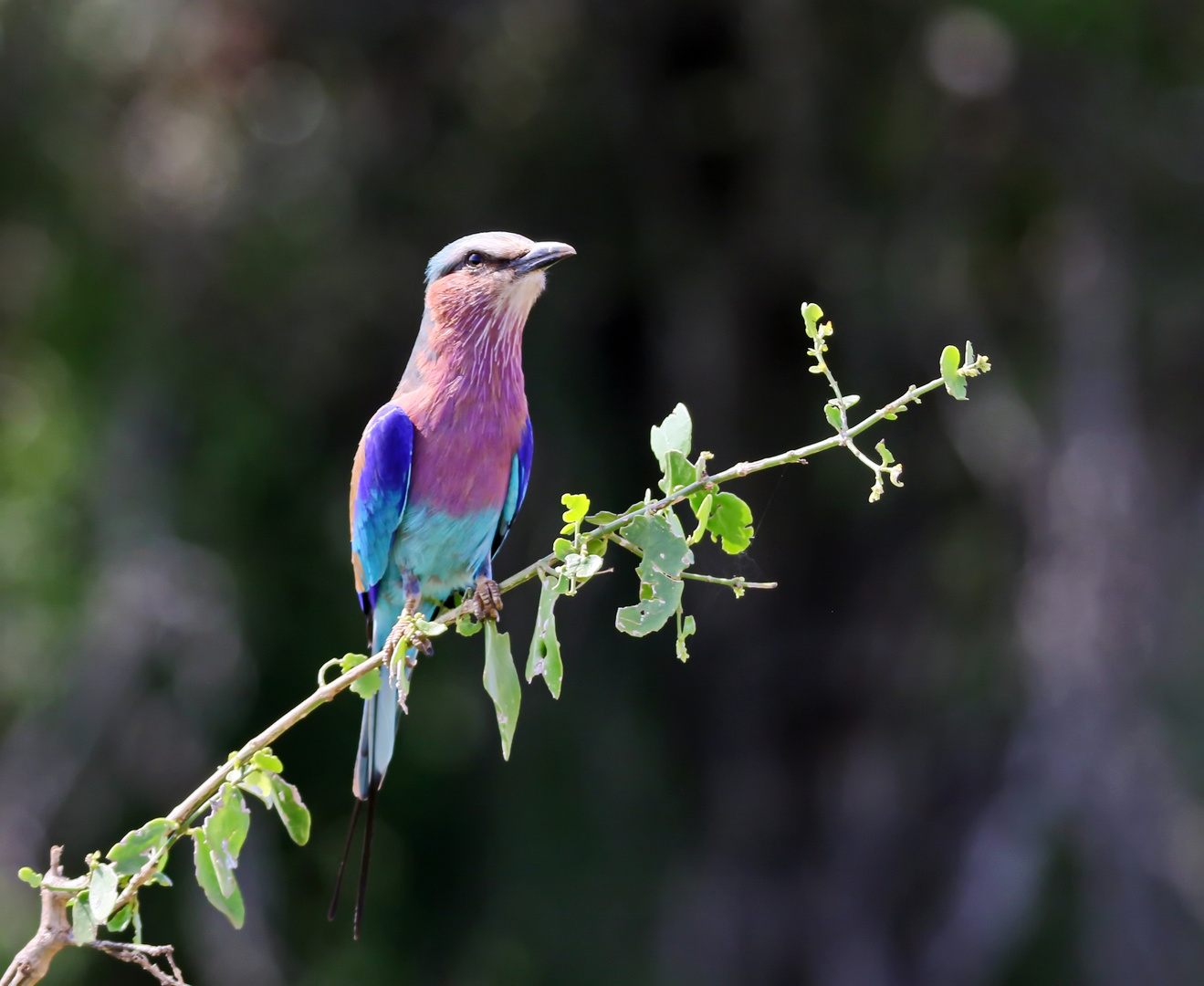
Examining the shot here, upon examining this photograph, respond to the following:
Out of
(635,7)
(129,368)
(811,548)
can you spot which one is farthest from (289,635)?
(635,7)

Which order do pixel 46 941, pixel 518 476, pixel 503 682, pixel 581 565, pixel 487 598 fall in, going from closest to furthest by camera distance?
pixel 46 941 → pixel 581 565 → pixel 503 682 → pixel 487 598 → pixel 518 476

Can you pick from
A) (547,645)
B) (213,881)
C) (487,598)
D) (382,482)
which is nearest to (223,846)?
(213,881)

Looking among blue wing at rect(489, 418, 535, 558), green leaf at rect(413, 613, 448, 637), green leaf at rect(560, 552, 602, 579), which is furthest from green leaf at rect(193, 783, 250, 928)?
blue wing at rect(489, 418, 535, 558)

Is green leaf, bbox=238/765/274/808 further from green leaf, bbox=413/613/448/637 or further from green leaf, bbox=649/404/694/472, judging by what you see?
green leaf, bbox=649/404/694/472

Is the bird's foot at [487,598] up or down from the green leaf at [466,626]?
up

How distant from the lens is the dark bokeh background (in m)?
6.57

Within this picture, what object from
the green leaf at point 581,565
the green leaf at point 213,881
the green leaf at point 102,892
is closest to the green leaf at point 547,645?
the green leaf at point 581,565

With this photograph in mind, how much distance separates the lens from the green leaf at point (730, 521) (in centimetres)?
191

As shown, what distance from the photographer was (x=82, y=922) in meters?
Result: 1.59

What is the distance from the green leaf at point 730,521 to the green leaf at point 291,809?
0.66 m

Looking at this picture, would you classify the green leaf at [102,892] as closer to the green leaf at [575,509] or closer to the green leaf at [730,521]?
the green leaf at [575,509]

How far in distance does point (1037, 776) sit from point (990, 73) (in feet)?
11.2

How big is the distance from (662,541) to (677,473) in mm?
111

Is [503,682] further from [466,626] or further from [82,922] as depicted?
[82,922]
